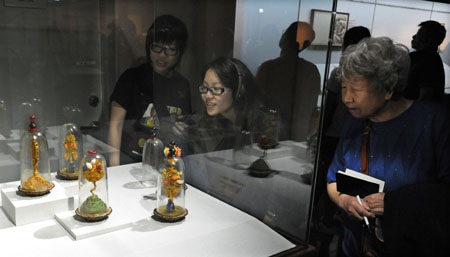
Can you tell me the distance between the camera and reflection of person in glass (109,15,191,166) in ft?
8.32

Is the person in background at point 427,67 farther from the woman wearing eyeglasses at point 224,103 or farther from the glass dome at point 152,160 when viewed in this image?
the glass dome at point 152,160

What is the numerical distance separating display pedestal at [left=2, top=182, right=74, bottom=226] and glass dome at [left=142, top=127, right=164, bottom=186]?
57 cm

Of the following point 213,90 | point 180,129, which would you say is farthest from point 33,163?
point 213,90

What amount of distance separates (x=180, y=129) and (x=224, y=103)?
53 cm

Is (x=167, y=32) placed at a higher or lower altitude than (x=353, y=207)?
higher

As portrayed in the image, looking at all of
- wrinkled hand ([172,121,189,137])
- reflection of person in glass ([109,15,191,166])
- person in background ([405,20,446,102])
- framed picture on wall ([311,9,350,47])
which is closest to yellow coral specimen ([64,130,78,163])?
reflection of person in glass ([109,15,191,166])

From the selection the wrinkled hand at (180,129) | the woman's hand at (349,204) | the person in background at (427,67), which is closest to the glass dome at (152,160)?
the wrinkled hand at (180,129)

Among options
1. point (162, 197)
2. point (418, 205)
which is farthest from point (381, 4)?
point (162, 197)

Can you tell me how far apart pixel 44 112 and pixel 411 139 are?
84.7 inches

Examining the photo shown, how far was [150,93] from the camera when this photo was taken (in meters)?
2.80

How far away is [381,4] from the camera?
1.43 meters

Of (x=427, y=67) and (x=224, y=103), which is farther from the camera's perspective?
(x=224, y=103)

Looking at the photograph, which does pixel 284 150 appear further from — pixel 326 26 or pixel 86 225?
pixel 86 225

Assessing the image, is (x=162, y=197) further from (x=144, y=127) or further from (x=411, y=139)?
(x=411, y=139)
